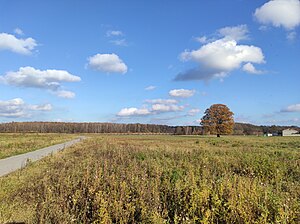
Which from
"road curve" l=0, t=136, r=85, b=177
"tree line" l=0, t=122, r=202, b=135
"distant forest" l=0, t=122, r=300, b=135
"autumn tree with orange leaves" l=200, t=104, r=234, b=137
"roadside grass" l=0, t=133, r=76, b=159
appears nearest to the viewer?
"road curve" l=0, t=136, r=85, b=177

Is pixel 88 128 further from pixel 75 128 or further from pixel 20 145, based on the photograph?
pixel 20 145

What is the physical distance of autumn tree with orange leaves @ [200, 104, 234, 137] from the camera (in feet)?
259

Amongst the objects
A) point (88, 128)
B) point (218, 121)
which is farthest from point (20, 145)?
point (88, 128)

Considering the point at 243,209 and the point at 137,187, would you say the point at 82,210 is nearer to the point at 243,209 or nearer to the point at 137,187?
the point at 137,187

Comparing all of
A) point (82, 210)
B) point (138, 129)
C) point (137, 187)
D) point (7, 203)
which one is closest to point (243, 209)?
point (137, 187)

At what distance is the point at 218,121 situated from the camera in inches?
3152

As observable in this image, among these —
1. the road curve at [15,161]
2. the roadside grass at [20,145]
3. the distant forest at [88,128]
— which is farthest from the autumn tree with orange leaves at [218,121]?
the distant forest at [88,128]

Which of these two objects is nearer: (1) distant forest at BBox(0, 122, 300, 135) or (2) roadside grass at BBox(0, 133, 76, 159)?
(2) roadside grass at BBox(0, 133, 76, 159)

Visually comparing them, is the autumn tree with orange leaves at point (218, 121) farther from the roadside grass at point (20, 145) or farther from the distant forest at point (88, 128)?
the distant forest at point (88, 128)

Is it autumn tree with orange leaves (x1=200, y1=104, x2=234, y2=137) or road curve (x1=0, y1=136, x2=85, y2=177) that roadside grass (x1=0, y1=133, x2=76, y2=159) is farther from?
autumn tree with orange leaves (x1=200, y1=104, x2=234, y2=137)

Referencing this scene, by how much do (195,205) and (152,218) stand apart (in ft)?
2.50

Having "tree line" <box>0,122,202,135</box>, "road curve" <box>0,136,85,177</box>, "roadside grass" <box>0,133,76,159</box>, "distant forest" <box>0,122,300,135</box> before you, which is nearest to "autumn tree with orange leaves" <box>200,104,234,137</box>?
"roadside grass" <box>0,133,76,159</box>

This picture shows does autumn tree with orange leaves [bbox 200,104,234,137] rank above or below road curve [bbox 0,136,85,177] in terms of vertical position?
above

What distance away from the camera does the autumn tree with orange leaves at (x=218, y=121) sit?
78.8 m
